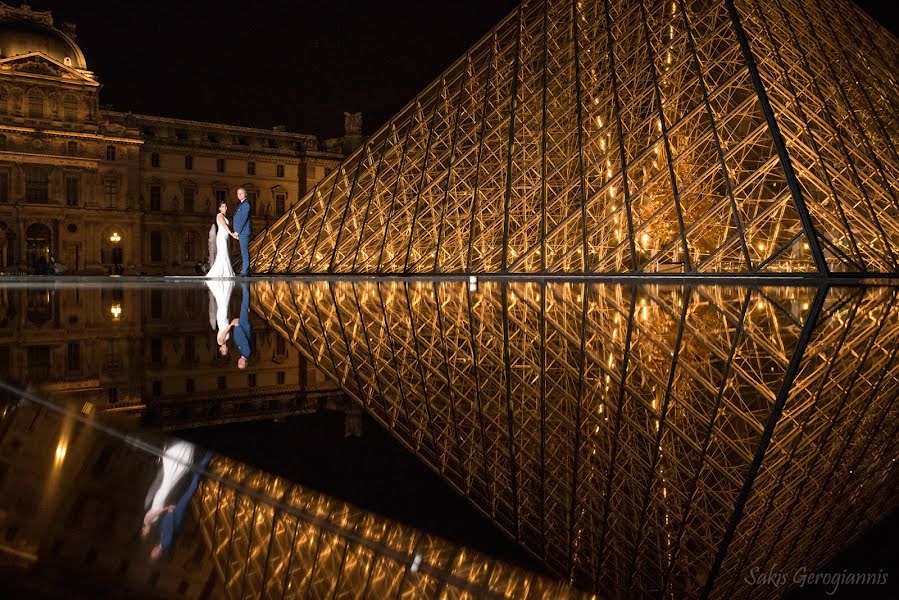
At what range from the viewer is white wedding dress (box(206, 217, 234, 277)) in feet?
74.0

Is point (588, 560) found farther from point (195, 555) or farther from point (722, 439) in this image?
point (722, 439)

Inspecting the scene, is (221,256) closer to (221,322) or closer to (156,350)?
(221,322)

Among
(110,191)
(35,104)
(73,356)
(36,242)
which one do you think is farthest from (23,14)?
(73,356)

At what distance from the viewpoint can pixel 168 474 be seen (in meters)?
2.59

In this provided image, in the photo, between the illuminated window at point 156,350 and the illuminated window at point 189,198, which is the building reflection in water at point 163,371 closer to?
the illuminated window at point 156,350

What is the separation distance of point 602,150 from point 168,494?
22559 mm

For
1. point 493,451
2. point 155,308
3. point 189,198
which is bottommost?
point 493,451

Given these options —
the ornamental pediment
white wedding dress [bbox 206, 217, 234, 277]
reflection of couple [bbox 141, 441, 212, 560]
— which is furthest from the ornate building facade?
reflection of couple [bbox 141, 441, 212, 560]

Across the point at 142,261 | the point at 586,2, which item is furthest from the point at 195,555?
the point at 142,261

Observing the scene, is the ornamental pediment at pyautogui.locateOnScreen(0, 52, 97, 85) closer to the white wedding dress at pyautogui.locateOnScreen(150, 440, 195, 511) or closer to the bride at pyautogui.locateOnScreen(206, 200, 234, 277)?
the bride at pyautogui.locateOnScreen(206, 200, 234, 277)

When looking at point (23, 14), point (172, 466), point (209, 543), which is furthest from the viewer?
point (23, 14)

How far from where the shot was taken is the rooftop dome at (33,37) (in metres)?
50.7

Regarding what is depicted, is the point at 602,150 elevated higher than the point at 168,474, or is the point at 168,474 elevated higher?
the point at 602,150

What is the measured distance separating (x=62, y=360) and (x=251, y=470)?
4.21 m
